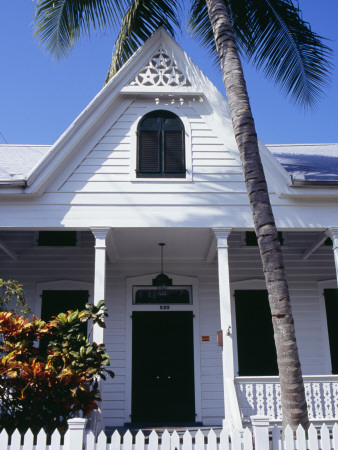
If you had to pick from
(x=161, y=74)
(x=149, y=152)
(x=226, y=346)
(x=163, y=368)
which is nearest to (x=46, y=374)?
(x=226, y=346)

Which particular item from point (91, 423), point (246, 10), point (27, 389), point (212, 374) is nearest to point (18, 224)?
point (27, 389)

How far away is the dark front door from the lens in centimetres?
1016

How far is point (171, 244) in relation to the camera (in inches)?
393

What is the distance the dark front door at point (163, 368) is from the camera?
10.2m

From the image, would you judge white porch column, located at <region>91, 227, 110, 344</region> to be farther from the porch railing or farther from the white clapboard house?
the porch railing

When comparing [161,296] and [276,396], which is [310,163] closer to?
[161,296]

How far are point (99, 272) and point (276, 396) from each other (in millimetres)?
3702

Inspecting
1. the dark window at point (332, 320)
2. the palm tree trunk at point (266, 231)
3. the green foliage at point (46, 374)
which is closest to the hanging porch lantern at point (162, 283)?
the green foliage at point (46, 374)

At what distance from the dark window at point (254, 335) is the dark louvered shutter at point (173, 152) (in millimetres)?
3571

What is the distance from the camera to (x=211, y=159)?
9133 mm

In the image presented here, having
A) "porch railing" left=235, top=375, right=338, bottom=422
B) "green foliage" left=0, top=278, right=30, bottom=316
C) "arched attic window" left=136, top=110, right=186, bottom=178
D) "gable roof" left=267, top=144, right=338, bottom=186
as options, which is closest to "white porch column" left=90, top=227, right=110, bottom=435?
"green foliage" left=0, top=278, right=30, bottom=316

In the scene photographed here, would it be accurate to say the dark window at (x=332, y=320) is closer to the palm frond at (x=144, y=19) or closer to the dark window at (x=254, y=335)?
the dark window at (x=254, y=335)

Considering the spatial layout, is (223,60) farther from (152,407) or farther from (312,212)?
(152,407)

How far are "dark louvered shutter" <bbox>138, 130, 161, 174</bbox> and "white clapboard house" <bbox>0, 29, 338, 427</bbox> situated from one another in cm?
2
